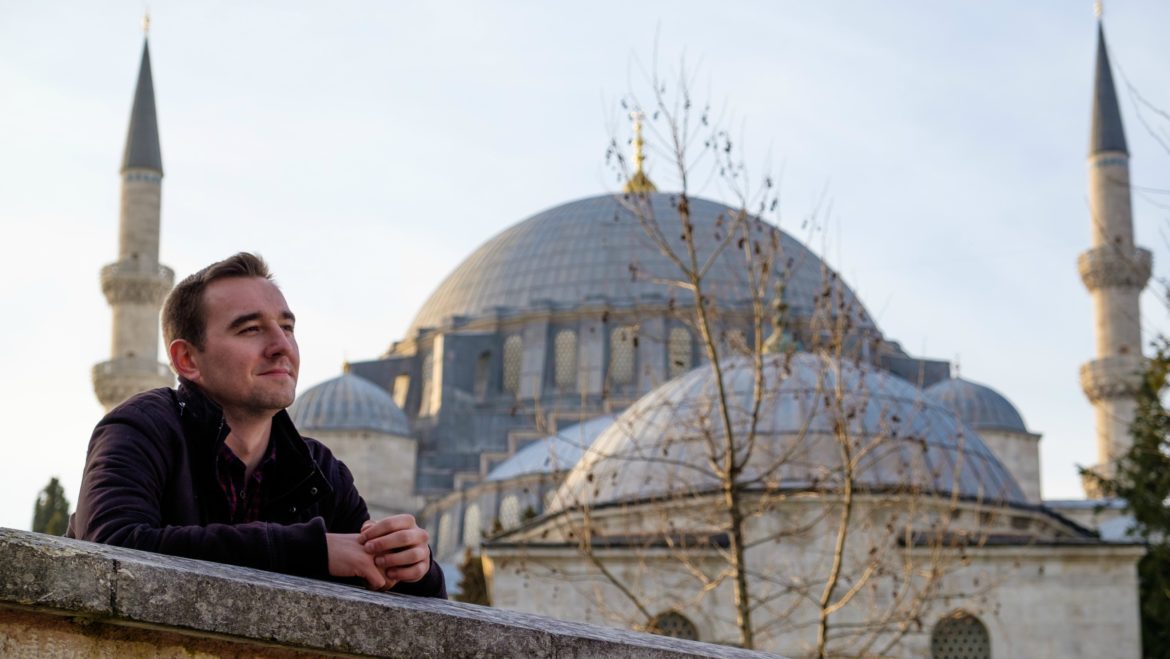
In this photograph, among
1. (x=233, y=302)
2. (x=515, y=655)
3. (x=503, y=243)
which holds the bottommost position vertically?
(x=515, y=655)

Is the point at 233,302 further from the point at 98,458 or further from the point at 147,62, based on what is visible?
the point at 147,62

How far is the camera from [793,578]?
2028 cm

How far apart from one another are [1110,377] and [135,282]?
62.4 ft

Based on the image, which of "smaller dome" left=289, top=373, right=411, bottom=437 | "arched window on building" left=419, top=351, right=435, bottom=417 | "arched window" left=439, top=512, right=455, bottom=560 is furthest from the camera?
"arched window on building" left=419, top=351, right=435, bottom=417

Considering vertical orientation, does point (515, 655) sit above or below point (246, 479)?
below

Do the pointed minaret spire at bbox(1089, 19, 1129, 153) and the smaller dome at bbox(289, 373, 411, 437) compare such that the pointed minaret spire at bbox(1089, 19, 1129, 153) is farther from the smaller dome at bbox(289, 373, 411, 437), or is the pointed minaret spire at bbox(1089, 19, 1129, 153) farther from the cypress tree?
the cypress tree

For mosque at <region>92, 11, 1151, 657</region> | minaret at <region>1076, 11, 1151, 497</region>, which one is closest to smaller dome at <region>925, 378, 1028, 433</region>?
mosque at <region>92, 11, 1151, 657</region>

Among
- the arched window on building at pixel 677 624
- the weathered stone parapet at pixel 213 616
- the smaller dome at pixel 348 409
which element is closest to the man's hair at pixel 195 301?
the weathered stone parapet at pixel 213 616

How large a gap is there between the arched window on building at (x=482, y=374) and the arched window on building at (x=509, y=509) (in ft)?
23.0

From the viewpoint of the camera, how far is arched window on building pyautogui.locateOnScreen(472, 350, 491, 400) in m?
46.7

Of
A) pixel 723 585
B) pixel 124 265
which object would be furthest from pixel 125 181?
pixel 723 585

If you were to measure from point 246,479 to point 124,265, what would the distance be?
37013 mm

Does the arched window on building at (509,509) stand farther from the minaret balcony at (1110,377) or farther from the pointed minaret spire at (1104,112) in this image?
the pointed minaret spire at (1104,112)

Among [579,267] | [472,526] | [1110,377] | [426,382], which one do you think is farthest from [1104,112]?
[426,382]
